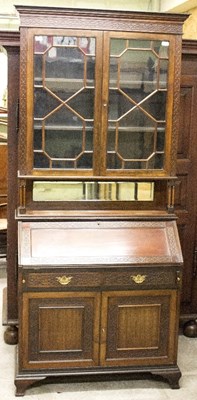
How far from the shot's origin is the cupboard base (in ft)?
9.02

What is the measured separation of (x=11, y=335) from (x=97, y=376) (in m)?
0.69

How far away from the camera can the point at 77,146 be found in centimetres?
285

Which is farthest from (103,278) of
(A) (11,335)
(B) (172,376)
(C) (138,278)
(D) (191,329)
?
(D) (191,329)

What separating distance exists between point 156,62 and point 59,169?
77cm

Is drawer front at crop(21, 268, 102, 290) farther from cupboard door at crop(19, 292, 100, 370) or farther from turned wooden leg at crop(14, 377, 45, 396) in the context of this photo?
turned wooden leg at crop(14, 377, 45, 396)

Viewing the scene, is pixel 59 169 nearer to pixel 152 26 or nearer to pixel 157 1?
pixel 152 26

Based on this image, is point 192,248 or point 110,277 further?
point 192,248

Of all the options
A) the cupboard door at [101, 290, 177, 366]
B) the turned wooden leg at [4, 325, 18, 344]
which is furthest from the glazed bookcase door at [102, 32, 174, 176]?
the turned wooden leg at [4, 325, 18, 344]

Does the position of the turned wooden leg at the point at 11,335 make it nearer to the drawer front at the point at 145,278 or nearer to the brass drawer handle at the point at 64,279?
the brass drawer handle at the point at 64,279

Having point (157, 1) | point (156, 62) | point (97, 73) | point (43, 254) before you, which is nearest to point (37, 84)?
point (97, 73)

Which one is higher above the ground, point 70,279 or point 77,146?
point 77,146

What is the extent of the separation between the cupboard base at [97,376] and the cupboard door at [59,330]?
4 cm

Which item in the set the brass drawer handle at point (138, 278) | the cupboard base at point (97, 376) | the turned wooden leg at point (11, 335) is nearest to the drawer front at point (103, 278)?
the brass drawer handle at point (138, 278)

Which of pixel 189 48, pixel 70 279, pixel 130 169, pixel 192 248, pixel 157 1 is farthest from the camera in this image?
pixel 157 1
